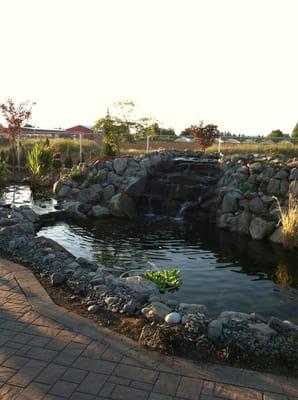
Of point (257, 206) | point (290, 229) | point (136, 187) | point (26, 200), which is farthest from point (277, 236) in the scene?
point (26, 200)

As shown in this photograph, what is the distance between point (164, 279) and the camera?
5977 millimetres

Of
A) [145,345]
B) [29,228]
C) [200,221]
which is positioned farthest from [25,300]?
[200,221]

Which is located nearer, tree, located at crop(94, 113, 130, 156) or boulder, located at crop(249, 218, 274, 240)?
boulder, located at crop(249, 218, 274, 240)

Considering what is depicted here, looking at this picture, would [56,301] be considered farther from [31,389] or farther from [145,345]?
[31,389]

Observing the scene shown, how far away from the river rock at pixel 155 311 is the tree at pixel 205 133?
16.7 metres

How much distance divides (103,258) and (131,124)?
10366 mm

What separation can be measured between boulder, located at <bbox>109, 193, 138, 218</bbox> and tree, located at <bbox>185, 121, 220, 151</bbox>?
9398 millimetres

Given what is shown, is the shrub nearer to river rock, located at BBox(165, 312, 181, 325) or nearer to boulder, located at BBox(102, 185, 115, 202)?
river rock, located at BBox(165, 312, 181, 325)

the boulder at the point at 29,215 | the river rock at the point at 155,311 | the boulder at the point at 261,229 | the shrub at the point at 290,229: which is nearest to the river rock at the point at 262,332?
the river rock at the point at 155,311

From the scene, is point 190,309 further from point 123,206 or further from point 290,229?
point 123,206

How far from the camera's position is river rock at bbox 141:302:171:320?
3.86 meters

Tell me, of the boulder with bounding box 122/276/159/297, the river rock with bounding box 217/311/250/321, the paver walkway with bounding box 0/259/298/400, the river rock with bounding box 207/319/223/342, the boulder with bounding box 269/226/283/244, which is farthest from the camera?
the boulder with bounding box 269/226/283/244

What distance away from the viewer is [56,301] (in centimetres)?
431

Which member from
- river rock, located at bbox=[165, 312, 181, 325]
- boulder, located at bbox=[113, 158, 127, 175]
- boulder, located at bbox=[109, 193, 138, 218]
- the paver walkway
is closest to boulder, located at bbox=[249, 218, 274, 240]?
boulder, located at bbox=[109, 193, 138, 218]
